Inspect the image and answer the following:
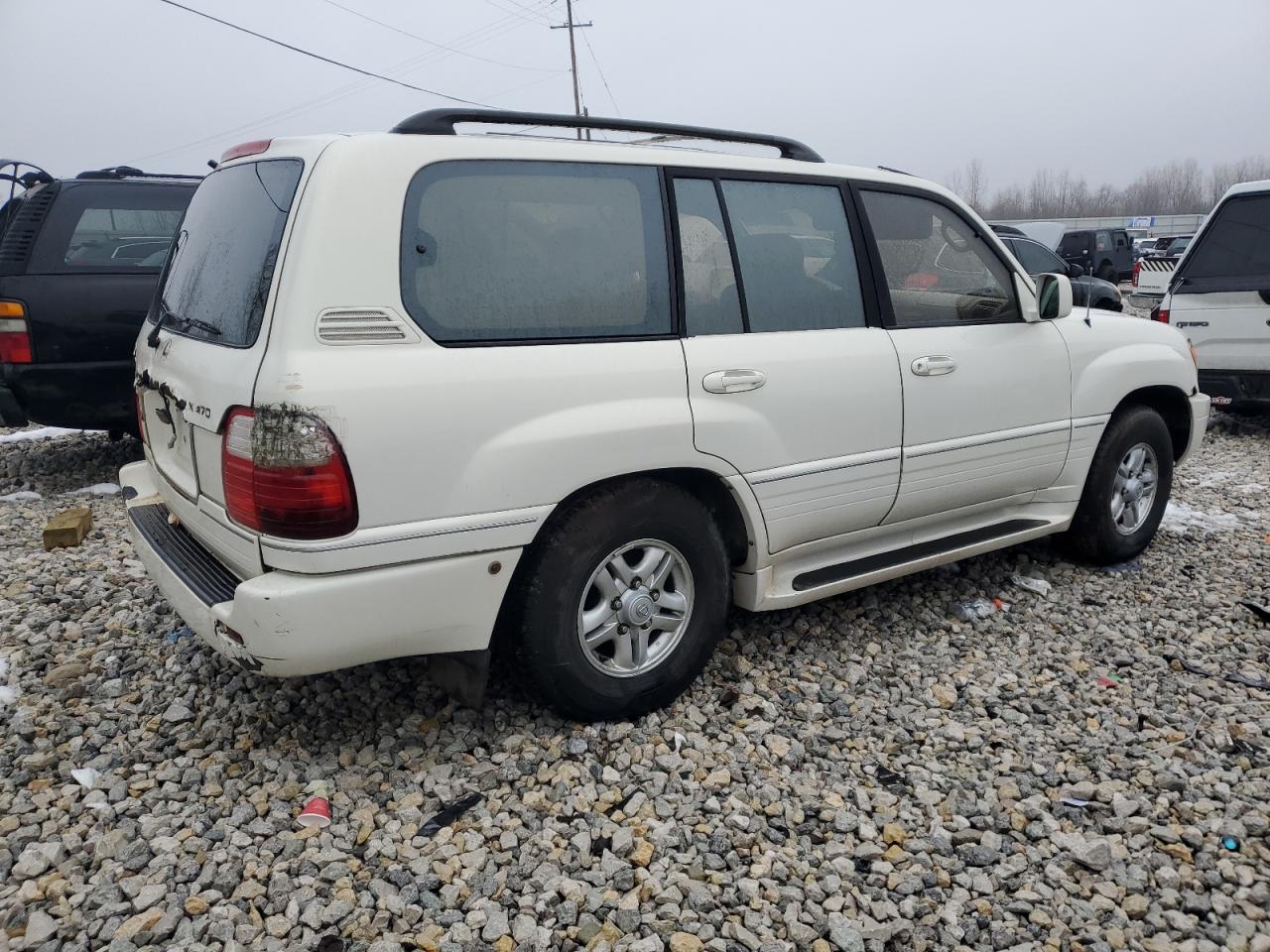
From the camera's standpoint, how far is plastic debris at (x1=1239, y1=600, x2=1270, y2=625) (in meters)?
4.10

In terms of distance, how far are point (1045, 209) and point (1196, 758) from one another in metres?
94.2

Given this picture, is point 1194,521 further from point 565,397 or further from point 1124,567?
point 565,397

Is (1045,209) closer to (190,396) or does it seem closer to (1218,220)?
(1218,220)

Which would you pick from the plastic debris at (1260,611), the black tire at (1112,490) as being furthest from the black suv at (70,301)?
the plastic debris at (1260,611)

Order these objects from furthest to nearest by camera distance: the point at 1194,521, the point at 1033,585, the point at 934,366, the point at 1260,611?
the point at 1194,521 → the point at 1033,585 → the point at 1260,611 → the point at 934,366

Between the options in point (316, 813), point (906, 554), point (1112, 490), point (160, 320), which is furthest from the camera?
point (1112, 490)

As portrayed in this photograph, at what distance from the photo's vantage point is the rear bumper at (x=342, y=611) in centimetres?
251

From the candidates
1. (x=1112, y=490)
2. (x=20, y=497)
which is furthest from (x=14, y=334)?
(x=1112, y=490)

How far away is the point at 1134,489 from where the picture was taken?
15.4ft

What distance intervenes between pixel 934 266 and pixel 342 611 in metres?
2.75

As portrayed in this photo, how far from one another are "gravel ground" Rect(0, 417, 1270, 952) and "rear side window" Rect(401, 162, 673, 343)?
1.37 metres

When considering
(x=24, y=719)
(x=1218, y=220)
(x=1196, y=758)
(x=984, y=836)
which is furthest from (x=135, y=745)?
(x=1218, y=220)

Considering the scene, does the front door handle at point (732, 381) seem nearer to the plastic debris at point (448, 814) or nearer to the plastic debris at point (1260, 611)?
the plastic debris at point (448, 814)

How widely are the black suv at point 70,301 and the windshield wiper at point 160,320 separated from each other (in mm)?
2867
